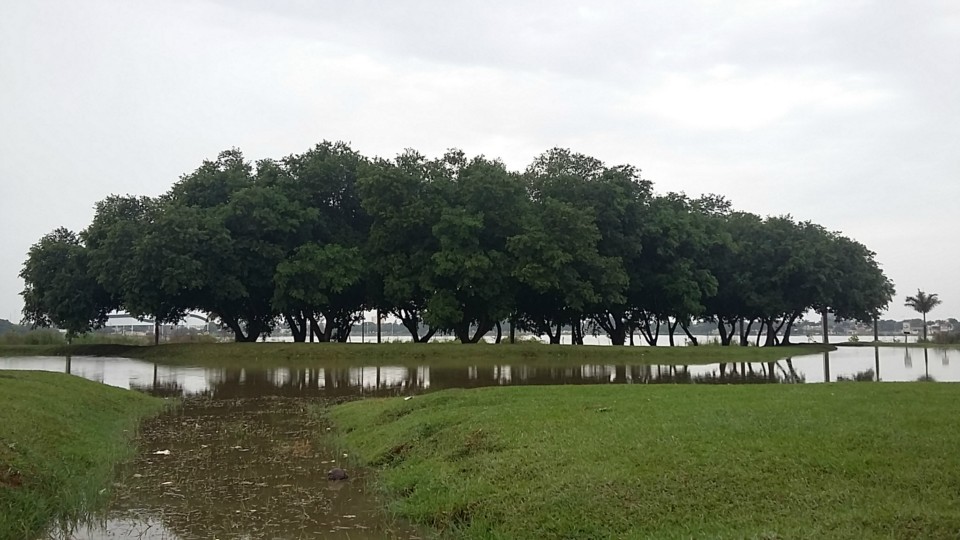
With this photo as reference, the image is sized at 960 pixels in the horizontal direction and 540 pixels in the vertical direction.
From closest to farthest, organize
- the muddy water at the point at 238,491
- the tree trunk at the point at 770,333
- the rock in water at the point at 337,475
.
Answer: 1. the muddy water at the point at 238,491
2. the rock in water at the point at 337,475
3. the tree trunk at the point at 770,333

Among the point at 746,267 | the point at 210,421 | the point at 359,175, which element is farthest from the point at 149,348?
the point at 746,267

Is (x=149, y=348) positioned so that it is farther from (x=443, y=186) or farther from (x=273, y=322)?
(x=443, y=186)

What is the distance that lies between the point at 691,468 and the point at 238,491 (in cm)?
609

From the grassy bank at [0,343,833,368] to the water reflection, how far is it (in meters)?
3.16

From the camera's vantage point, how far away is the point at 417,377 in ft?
101

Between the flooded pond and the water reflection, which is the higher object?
the water reflection

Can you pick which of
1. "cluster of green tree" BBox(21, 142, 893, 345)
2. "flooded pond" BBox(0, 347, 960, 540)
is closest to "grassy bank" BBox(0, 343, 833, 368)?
"cluster of green tree" BBox(21, 142, 893, 345)

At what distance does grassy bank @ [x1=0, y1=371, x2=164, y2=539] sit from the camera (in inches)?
352

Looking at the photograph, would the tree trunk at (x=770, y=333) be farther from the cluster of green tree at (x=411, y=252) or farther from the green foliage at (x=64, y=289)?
the green foliage at (x=64, y=289)

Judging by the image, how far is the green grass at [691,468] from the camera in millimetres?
7164

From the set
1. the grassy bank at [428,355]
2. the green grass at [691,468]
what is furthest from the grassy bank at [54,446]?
the grassy bank at [428,355]

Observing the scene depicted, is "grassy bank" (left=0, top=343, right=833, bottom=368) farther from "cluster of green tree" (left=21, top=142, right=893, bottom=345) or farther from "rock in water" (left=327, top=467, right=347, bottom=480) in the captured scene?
"rock in water" (left=327, top=467, right=347, bottom=480)

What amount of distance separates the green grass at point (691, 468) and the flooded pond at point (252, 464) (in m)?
0.85

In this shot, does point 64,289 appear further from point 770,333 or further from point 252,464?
point 770,333
